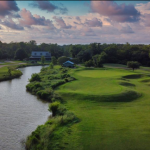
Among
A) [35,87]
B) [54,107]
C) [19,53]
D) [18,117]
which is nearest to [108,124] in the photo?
[54,107]

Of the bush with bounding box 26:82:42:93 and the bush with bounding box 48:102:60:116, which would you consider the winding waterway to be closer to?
the bush with bounding box 48:102:60:116

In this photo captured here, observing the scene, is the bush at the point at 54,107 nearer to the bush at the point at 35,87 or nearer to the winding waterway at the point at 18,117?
the winding waterway at the point at 18,117

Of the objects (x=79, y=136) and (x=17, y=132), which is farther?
(x=17, y=132)

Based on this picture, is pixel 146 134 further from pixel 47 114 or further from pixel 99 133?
pixel 47 114

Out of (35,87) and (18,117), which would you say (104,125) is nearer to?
(18,117)

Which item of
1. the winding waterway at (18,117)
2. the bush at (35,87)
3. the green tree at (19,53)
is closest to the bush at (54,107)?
the winding waterway at (18,117)

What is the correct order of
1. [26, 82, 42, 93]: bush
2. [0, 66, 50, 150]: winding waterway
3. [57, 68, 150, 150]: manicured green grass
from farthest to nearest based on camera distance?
[26, 82, 42, 93]: bush → [0, 66, 50, 150]: winding waterway → [57, 68, 150, 150]: manicured green grass

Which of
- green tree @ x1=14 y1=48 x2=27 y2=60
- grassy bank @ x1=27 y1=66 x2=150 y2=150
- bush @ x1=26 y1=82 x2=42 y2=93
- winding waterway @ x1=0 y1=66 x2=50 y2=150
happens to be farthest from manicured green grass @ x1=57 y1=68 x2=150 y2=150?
green tree @ x1=14 y1=48 x2=27 y2=60

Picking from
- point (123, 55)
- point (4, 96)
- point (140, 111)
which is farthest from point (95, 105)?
point (123, 55)
